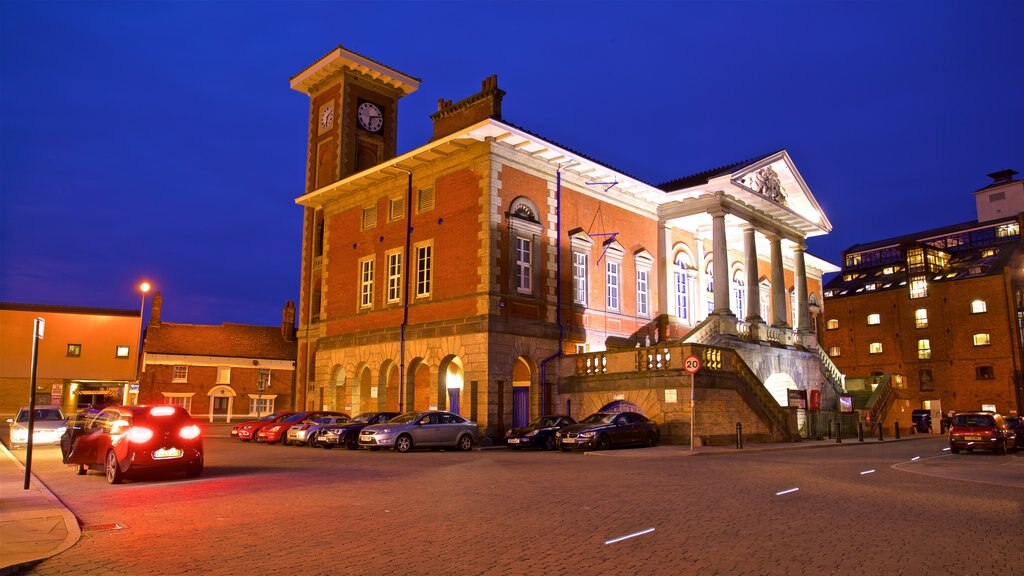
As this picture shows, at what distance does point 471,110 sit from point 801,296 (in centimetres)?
2152

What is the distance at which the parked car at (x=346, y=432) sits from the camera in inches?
1078

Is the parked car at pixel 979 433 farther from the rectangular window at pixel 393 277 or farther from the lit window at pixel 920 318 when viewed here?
the lit window at pixel 920 318

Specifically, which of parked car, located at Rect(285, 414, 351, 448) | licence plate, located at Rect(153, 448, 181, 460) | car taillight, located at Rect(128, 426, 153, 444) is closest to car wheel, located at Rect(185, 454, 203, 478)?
licence plate, located at Rect(153, 448, 181, 460)

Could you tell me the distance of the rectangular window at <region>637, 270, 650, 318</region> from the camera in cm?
3594

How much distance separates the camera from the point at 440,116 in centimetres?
3244

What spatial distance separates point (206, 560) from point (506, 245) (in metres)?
22.6

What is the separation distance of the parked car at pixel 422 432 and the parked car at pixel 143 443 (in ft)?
29.7

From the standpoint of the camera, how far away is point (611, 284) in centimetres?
Result: 3447

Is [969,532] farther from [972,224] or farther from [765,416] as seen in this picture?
[972,224]

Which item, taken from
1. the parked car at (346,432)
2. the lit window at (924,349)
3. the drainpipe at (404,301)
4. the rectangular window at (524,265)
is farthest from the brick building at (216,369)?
the lit window at (924,349)

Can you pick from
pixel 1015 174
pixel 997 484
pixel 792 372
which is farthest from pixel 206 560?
pixel 1015 174

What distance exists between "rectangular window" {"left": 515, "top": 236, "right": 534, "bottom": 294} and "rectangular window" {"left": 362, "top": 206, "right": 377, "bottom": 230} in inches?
329

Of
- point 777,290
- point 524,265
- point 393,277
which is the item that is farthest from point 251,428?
point 777,290

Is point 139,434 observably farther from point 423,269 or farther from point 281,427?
point 423,269
